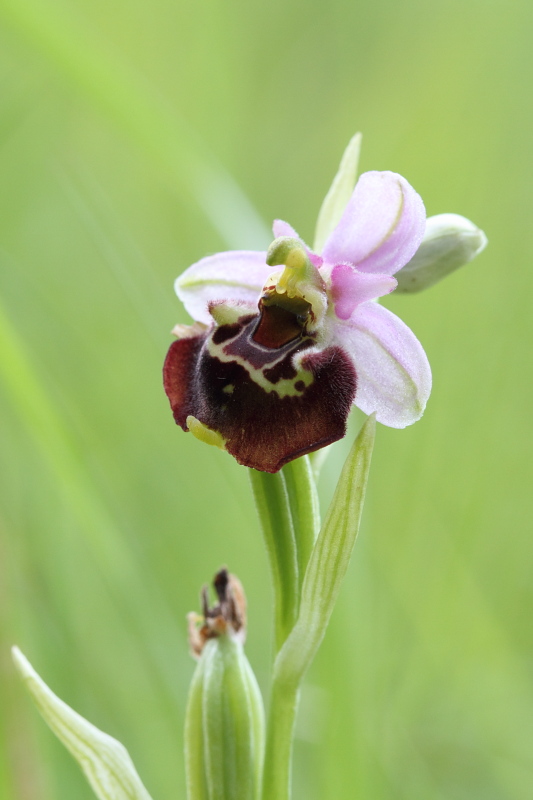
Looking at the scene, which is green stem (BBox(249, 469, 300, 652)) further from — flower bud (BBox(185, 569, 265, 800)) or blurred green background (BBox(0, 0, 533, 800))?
blurred green background (BBox(0, 0, 533, 800))

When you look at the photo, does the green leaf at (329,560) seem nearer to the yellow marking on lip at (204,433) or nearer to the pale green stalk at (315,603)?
the pale green stalk at (315,603)

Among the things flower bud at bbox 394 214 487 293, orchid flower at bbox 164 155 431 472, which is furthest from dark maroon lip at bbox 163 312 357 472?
flower bud at bbox 394 214 487 293

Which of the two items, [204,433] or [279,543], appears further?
[279,543]

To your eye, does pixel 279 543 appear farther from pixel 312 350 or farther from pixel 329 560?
pixel 312 350

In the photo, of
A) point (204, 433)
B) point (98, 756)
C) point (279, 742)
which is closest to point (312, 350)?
point (204, 433)

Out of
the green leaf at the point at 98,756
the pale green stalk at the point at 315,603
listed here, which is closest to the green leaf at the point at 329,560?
the pale green stalk at the point at 315,603

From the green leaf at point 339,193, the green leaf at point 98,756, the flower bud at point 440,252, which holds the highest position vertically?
the green leaf at point 339,193

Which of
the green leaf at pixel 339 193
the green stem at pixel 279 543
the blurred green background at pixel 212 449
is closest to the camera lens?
the green stem at pixel 279 543
